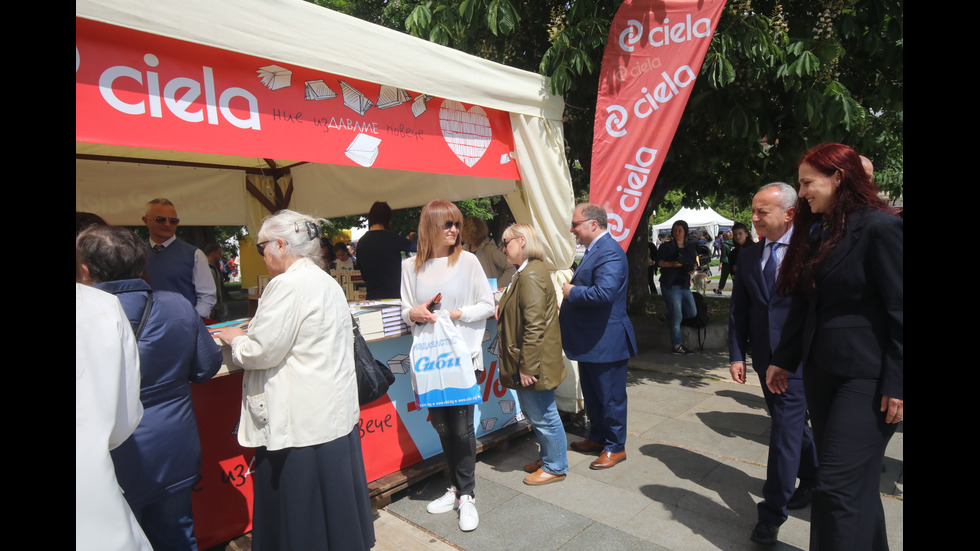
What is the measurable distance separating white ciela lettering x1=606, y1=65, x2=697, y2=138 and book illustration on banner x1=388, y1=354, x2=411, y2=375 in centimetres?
234

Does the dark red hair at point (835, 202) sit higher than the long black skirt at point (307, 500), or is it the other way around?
the dark red hair at point (835, 202)

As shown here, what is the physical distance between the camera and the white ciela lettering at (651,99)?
3.84 meters

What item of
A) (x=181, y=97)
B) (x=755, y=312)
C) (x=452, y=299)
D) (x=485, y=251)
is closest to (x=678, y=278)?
(x=485, y=251)

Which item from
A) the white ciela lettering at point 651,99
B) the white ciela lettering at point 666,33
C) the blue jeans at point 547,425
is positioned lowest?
the blue jeans at point 547,425

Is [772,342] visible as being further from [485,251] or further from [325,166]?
[325,166]

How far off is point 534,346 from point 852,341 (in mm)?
1681

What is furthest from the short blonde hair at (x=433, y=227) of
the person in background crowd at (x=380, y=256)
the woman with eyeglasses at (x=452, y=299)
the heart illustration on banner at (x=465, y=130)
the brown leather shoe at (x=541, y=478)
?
the brown leather shoe at (x=541, y=478)

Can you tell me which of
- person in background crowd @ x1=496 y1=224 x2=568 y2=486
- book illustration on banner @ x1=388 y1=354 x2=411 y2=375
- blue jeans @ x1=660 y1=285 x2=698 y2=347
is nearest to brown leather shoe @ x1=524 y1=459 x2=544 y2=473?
person in background crowd @ x1=496 y1=224 x2=568 y2=486

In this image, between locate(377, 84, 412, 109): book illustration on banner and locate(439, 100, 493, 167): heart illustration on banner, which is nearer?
locate(377, 84, 412, 109): book illustration on banner

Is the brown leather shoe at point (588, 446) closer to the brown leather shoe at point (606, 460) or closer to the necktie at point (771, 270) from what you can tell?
the brown leather shoe at point (606, 460)

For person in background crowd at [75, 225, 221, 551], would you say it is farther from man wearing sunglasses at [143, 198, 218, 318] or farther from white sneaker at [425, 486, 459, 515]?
man wearing sunglasses at [143, 198, 218, 318]

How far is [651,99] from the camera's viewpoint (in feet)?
13.0

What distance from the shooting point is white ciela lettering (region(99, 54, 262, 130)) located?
2.40 metres

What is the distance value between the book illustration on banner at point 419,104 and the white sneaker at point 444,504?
8.02 ft
